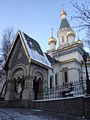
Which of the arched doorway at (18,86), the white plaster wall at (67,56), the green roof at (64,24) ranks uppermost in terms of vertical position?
the green roof at (64,24)

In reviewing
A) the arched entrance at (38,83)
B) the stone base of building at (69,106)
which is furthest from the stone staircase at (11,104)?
the stone base of building at (69,106)

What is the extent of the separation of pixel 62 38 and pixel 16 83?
28.6m

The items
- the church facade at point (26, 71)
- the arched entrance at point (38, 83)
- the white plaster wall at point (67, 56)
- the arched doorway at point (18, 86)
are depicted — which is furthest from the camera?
the white plaster wall at point (67, 56)

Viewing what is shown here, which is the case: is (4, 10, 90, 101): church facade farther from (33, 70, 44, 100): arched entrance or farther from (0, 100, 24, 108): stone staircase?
(0, 100, 24, 108): stone staircase

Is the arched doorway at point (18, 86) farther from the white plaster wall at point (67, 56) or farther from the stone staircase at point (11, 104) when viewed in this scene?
the white plaster wall at point (67, 56)

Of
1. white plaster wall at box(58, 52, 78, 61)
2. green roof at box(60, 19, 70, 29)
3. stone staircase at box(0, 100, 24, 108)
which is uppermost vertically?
green roof at box(60, 19, 70, 29)

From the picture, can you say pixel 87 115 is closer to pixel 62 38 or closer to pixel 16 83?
pixel 16 83

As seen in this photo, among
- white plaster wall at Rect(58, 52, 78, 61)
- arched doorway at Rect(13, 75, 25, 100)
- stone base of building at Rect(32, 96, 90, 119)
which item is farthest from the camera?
white plaster wall at Rect(58, 52, 78, 61)

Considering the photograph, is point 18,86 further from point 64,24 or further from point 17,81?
point 64,24

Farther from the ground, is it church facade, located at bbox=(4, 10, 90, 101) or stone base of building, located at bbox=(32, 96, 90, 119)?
church facade, located at bbox=(4, 10, 90, 101)

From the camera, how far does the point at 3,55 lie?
871 inches

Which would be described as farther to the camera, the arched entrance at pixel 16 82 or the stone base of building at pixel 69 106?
the arched entrance at pixel 16 82

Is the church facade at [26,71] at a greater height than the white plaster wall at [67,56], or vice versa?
the white plaster wall at [67,56]

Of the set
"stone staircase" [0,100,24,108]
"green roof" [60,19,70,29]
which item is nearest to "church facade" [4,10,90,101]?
"stone staircase" [0,100,24,108]
